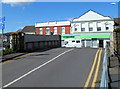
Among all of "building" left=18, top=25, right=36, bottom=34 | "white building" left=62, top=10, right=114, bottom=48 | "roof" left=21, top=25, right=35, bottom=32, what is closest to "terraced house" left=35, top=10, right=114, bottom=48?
"white building" left=62, top=10, right=114, bottom=48

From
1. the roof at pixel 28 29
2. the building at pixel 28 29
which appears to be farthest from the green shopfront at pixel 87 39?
the roof at pixel 28 29

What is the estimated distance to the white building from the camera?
51.5m

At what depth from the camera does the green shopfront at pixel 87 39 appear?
51.5 metres

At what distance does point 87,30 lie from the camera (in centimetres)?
5341

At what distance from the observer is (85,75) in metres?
11.6

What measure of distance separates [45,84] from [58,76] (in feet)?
6.20

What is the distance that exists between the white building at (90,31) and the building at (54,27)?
1913 mm

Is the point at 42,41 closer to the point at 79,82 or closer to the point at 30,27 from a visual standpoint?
the point at 79,82

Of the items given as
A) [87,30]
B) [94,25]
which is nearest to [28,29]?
[87,30]

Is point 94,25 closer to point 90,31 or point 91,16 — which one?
point 90,31

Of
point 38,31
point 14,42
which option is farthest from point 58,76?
point 38,31

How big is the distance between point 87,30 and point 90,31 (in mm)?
892

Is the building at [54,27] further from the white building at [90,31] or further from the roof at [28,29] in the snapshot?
the roof at [28,29]

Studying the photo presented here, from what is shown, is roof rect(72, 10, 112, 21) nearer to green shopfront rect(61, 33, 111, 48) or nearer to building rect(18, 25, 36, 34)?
green shopfront rect(61, 33, 111, 48)
